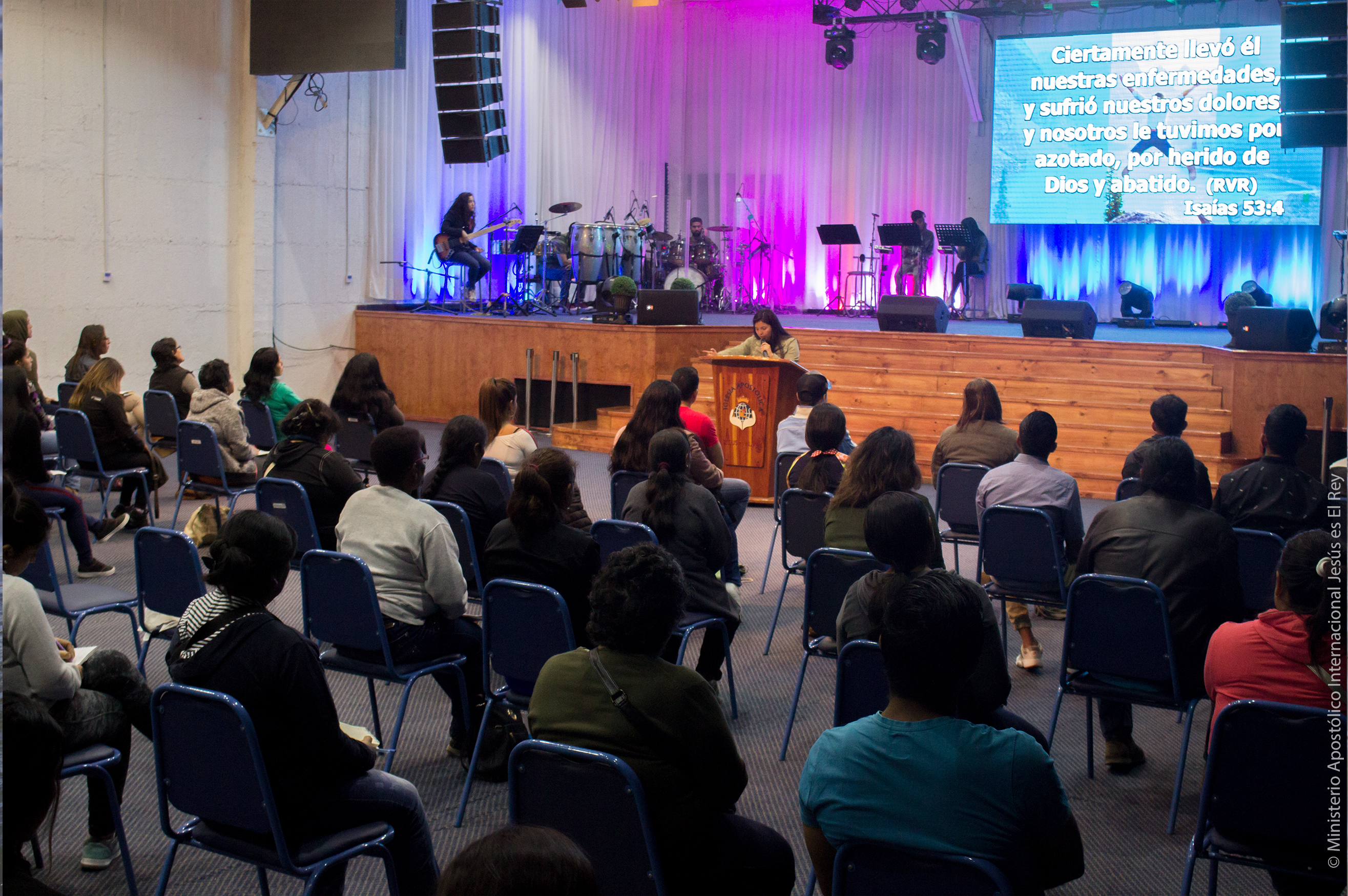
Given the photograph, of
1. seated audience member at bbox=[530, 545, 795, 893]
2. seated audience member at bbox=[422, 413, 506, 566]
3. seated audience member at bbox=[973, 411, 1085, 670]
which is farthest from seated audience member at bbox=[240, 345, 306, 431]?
seated audience member at bbox=[530, 545, 795, 893]

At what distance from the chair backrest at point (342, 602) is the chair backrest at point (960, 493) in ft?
9.56

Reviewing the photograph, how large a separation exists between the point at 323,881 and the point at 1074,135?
13.3 metres

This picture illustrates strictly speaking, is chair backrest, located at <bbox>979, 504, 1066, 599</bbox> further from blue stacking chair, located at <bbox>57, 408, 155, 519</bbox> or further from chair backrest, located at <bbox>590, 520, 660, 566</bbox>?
blue stacking chair, located at <bbox>57, 408, 155, 519</bbox>

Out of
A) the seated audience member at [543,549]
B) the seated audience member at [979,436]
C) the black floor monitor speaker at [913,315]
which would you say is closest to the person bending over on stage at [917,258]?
the black floor monitor speaker at [913,315]

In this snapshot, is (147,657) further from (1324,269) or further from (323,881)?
(1324,269)

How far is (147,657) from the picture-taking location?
4.66 metres

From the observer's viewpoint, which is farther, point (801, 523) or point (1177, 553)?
point (801, 523)

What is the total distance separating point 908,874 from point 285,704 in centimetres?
134

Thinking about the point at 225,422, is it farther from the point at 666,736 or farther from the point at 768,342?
the point at 666,736

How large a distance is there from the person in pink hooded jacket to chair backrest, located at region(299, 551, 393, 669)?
89.8 inches

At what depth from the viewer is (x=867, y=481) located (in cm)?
407

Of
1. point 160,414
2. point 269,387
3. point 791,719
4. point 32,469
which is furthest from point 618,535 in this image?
point 160,414

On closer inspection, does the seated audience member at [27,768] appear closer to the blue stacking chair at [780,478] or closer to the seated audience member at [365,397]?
the blue stacking chair at [780,478]

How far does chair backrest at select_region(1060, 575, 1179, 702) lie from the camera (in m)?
3.32
